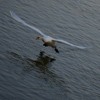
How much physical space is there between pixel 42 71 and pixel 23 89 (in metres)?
2.95

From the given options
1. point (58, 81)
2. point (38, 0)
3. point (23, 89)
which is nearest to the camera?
point (23, 89)

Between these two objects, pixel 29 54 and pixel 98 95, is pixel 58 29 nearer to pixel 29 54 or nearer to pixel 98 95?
pixel 29 54

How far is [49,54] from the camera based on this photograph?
31.0m

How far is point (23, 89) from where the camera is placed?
26453 millimetres

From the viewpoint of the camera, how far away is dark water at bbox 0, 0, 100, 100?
27156 mm

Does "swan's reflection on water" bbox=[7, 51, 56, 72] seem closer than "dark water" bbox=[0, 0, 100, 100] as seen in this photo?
No

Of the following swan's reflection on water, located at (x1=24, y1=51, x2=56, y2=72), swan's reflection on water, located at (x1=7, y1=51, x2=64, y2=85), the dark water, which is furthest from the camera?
swan's reflection on water, located at (x1=24, y1=51, x2=56, y2=72)

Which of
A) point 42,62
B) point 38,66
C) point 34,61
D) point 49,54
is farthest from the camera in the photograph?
point 49,54

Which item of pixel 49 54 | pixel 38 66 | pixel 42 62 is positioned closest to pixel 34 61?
pixel 38 66

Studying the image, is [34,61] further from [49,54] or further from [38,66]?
[49,54]

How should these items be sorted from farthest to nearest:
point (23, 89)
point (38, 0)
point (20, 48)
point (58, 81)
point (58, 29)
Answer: point (38, 0) < point (58, 29) < point (20, 48) < point (58, 81) < point (23, 89)

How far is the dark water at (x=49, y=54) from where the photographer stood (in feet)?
89.1

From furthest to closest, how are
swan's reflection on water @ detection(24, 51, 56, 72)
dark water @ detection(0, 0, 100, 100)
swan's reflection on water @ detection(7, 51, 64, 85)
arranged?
swan's reflection on water @ detection(24, 51, 56, 72)
swan's reflection on water @ detection(7, 51, 64, 85)
dark water @ detection(0, 0, 100, 100)

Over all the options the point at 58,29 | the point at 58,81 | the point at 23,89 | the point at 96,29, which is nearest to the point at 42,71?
the point at 58,81
